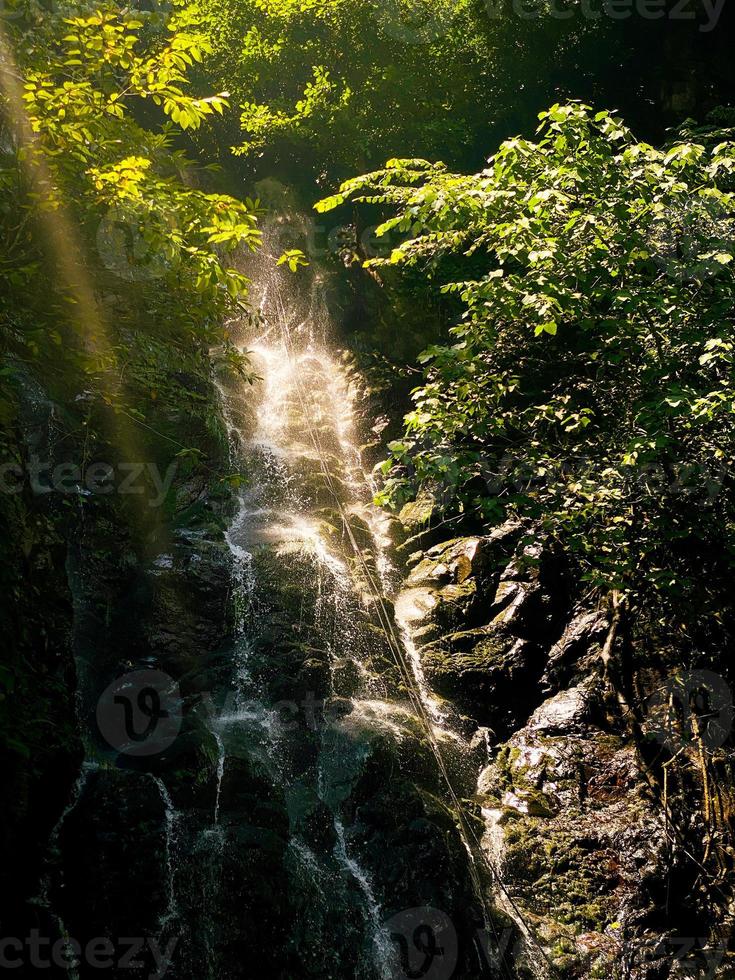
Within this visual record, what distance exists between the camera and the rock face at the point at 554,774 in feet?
18.8

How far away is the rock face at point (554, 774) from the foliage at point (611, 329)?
0.87m

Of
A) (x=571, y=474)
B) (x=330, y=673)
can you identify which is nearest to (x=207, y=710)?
(x=330, y=673)

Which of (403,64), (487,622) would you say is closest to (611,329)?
(487,622)

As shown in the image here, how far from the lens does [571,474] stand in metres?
5.54

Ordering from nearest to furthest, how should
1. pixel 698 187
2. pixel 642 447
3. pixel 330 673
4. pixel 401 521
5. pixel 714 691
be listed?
pixel 642 447 < pixel 698 187 < pixel 714 691 < pixel 330 673 < pixel 401 521

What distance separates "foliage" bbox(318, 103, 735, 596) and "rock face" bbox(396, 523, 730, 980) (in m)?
0.87

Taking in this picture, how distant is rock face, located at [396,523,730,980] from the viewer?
572 cm

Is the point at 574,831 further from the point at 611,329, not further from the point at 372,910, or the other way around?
the point at 611,329

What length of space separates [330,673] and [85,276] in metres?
5.34

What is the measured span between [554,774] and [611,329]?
4774 millimetres

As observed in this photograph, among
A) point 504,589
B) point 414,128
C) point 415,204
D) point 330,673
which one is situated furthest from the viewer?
point 414,128

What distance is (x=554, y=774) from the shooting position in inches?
278

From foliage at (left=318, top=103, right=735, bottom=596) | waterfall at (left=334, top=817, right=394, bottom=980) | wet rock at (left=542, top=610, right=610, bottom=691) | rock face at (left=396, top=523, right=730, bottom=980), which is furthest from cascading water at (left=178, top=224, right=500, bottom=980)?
foliage at (left=318, top=103, right=735, bottom=596)

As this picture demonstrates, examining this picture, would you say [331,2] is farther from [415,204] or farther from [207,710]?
[207,710]
